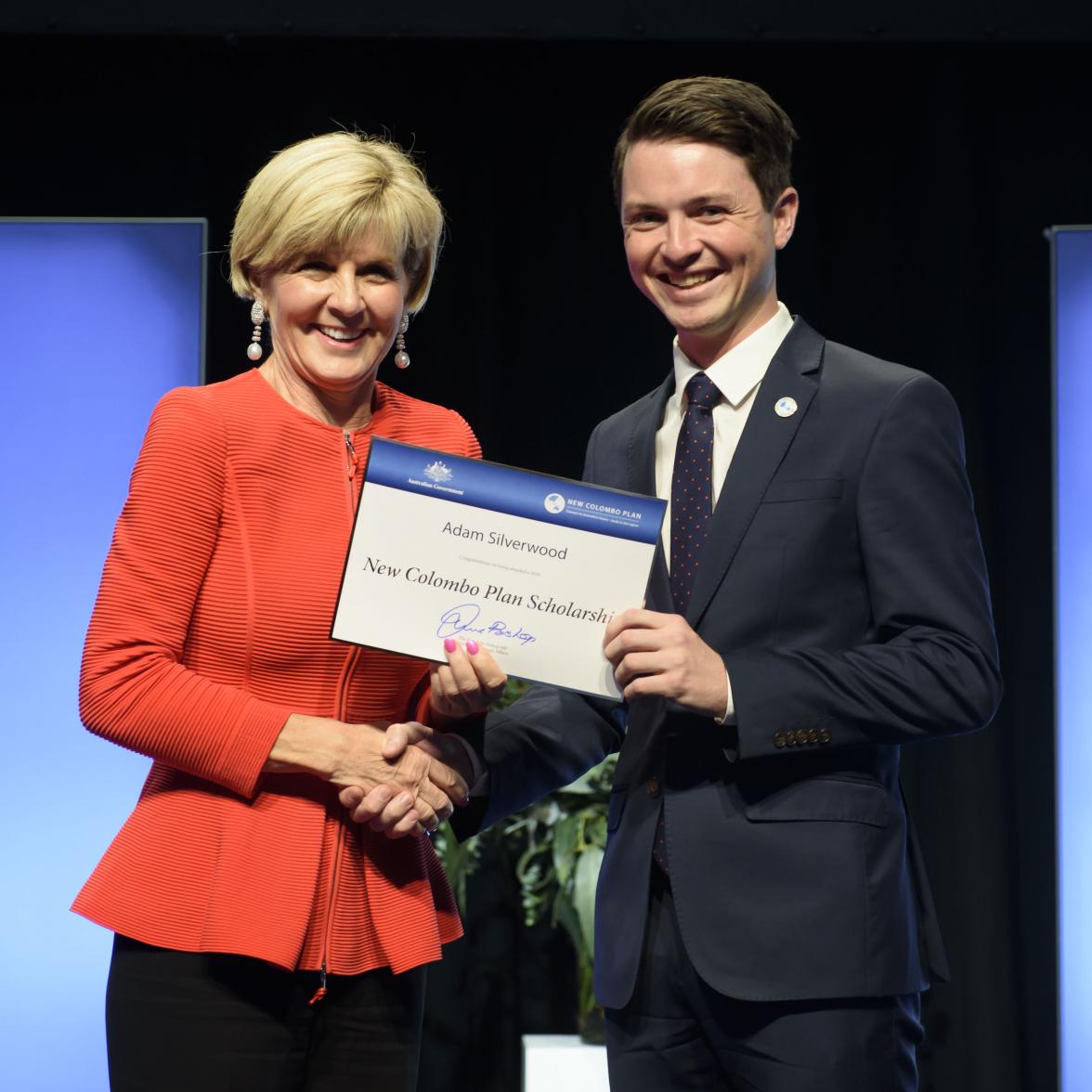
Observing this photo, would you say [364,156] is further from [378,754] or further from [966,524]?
[966,524]

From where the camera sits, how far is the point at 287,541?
5.91 ft

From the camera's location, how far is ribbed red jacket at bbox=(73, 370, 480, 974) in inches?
67.3

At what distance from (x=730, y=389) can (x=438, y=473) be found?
49 centimetres

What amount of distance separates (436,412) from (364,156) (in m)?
0.38

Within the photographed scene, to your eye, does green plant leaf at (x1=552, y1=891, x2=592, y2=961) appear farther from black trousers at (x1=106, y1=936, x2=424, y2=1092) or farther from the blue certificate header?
the blue certificate header

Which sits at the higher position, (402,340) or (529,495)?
(402,340)

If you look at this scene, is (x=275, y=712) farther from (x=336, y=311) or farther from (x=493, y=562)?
(x=336, y=311)

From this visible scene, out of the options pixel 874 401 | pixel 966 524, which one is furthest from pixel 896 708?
pixel 874 401

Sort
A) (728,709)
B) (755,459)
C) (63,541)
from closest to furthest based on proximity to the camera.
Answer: (728,709), (755,459), (63,541)

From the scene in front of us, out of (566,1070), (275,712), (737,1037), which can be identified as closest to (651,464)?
(275,712)

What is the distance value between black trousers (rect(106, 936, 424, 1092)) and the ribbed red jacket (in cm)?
4

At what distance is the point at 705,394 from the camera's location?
79.7 inches

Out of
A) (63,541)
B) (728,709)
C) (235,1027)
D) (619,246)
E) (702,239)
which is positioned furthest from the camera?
(619,246)
